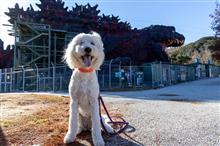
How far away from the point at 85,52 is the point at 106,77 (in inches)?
653

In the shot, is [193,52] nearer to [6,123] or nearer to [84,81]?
[6,123]

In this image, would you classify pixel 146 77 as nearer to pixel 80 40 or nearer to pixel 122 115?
pixel 122 115

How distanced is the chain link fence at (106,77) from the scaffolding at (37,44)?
3291 millimetres

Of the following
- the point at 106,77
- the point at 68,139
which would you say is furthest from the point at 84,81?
the point at 106,77

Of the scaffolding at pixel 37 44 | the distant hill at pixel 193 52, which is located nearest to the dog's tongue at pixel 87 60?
the scaffolding at pixel 37 44

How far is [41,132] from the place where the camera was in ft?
19.7

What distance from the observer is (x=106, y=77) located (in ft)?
71.0

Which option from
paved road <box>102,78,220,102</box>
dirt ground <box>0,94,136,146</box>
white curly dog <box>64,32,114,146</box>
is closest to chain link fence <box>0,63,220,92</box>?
paved road <box>102,78,220,102</box>

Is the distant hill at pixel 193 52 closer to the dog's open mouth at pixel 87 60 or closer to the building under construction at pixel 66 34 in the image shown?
the building under construction at pixel 66 34

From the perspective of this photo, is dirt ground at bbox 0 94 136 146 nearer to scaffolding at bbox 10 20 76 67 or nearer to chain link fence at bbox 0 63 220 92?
chain link fence at bbox 0 63 220 92

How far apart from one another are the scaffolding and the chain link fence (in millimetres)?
3291

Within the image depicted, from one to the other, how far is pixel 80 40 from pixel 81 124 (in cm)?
143

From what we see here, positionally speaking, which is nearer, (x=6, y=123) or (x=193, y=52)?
(x=6, y=123)

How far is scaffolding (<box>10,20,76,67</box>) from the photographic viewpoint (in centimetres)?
2745
